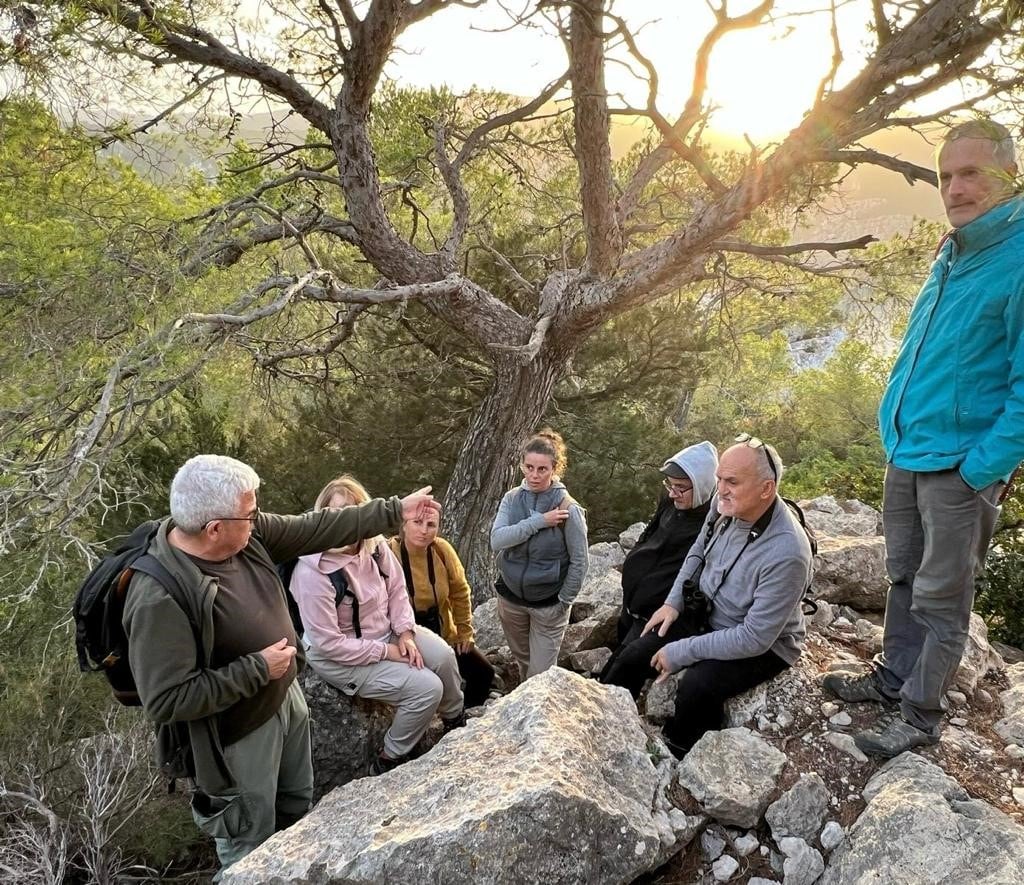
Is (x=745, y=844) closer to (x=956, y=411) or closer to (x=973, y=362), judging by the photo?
(x=956, y=411)

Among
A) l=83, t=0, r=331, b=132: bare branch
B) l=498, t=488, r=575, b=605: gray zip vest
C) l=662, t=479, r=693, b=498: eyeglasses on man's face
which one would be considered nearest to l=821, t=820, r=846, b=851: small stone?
l=662, t=479, r=693, b=498: eyeglasses on man's face

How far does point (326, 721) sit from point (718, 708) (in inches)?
75.4

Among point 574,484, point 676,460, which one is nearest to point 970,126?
Answer: point 676,460

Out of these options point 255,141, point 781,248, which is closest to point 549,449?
point 781,248

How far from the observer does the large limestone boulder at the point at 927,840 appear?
6.01 feet

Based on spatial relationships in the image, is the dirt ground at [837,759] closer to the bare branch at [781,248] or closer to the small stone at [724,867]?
the small stone at [724,867]

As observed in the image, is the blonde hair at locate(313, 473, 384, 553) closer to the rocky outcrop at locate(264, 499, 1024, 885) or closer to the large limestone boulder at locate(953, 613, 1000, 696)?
the rocky outcrop at locate(264, 499, 1024, 885)

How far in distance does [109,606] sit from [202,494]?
0.47 m

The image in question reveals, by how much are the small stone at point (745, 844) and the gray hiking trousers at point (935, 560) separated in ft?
2.63

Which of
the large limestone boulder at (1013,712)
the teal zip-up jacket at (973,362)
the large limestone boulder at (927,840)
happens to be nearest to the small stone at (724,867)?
the large limestone boulder at (927,840)

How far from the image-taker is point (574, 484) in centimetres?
923

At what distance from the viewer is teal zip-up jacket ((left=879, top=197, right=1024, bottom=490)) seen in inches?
83.9

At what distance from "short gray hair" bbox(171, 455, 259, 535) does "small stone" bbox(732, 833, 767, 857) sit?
219 centimetres

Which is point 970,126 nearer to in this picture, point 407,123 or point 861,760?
point 861,760
